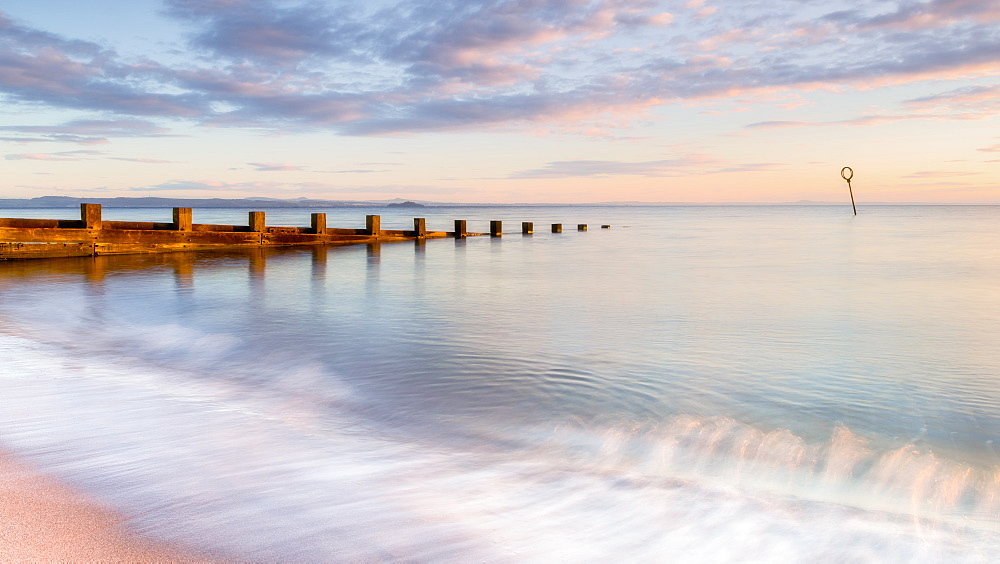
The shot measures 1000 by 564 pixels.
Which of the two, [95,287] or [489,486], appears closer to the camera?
[489,486]

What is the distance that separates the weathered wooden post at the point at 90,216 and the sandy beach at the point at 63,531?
14.7 m

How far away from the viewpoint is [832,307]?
1009 centimetres

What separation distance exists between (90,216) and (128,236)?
0.94m

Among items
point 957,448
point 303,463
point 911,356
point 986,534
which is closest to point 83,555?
point 303,463

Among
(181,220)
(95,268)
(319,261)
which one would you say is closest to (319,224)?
(181,220)

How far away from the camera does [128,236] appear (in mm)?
16359

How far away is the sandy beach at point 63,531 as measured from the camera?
2447 mm

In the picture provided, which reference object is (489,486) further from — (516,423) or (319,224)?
(319,224)

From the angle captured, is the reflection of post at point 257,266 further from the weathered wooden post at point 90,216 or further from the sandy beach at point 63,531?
the sandy beach at point 63,531

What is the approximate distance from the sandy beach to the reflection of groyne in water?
1385 centimetres

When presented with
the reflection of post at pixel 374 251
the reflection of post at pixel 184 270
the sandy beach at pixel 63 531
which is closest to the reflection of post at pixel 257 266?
the reflection of post at pixel 184 270

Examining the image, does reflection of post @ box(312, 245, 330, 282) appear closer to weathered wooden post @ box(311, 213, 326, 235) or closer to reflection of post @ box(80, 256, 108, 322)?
weathered wooden post @ box(311, 213, 326, 235)

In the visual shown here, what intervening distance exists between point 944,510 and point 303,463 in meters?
3.35

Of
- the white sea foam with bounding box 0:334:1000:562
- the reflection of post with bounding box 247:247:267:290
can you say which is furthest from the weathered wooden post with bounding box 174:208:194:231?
the white sea foam with bounding box 0:334:1000:562
